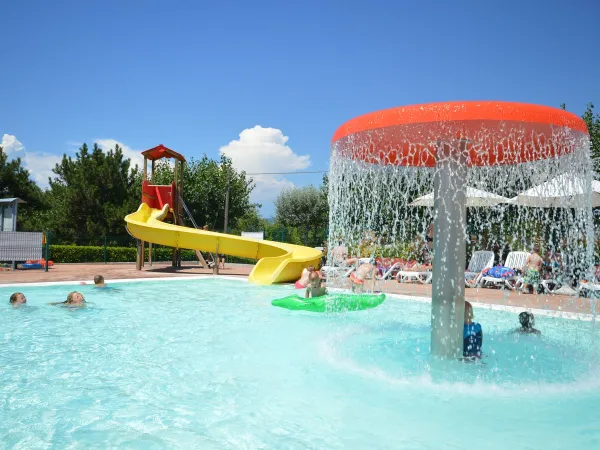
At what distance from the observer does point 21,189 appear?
A: 103 feet

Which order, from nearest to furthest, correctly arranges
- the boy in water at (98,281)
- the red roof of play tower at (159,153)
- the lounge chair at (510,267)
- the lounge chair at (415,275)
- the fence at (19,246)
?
the boy in water at (98,281) < the lounge chair at (510,267) < the lounge chair at (415,275) < the fence at (19,246) < the red roof of play tower at (159,153)

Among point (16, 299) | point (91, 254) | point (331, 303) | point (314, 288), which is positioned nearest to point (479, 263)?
point (314, 288)

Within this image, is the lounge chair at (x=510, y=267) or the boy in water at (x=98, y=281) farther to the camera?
the lounge chair at (x=510, y=267)

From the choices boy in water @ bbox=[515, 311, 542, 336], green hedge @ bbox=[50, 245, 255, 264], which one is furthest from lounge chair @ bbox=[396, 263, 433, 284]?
green hedge @ bbox=[50, 245, 255, 264]

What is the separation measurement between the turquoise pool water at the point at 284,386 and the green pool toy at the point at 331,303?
111cm

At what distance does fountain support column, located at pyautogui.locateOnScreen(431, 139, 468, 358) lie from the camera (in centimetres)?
540

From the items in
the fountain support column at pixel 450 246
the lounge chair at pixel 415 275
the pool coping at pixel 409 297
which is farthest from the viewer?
the lounge chair at pixel 415 275

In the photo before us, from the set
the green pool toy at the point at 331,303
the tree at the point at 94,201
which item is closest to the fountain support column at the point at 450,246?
the green pool toy at the point at 331,303

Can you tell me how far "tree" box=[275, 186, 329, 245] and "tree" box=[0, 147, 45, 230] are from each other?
19148 mm

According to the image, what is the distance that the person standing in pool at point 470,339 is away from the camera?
5.61 metres

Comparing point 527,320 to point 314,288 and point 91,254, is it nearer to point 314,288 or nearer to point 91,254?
point 314,288

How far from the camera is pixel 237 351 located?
257 inches

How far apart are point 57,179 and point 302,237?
57.0ft

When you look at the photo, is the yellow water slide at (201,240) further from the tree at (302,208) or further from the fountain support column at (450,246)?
the tree at (302,208)
